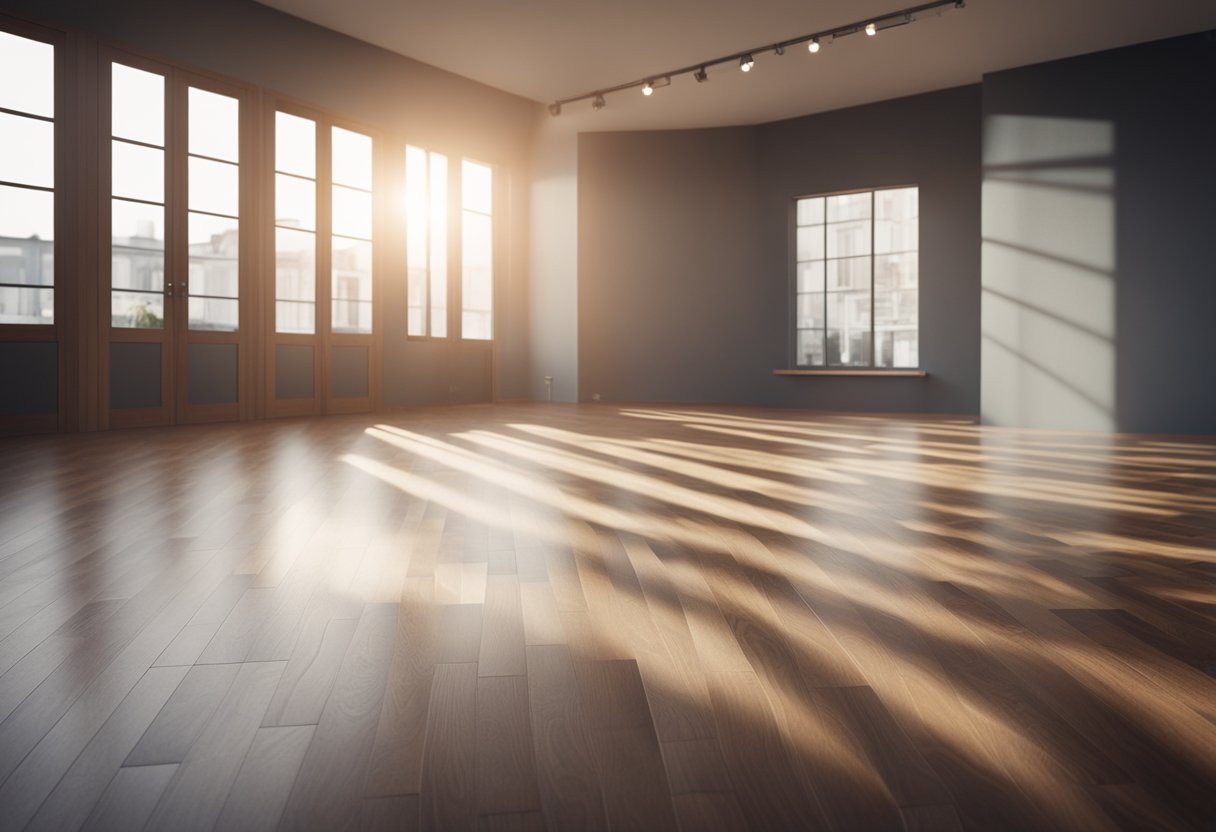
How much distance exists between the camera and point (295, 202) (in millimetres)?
7617

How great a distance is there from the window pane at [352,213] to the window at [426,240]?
1.71 feet

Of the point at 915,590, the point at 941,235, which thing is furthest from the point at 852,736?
the point at 941,235

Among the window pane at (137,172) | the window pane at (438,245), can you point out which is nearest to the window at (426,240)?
the window pane at (438,245)

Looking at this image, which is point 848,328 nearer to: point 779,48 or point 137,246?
point 779,48

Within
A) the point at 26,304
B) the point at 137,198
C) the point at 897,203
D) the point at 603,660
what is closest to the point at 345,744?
the point at 603,660

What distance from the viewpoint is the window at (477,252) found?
9.62 metres

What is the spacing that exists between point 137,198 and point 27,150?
0.77m

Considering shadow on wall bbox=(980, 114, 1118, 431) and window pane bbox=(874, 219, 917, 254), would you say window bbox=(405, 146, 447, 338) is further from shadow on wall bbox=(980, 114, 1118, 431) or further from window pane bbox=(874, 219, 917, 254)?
shadow on wall bbox=(980, 114, 1118, 431)

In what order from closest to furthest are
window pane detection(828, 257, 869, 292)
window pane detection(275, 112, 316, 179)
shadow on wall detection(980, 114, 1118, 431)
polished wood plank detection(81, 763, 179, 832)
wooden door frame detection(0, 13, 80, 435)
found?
polished wood plank detection(81, 763, 179, 832) → wooden door frame detection(0, 13, 80, 435) → shadow on wall detection(980, 114, 1118, 431) → window pane detection(275, 112, 316, 179) → window pane detection(828, 257, 869, 292)

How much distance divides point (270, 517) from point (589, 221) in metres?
7.80

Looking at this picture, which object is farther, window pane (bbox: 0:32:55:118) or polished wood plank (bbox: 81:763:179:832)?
window pane (bbox: 0:32:55:118)

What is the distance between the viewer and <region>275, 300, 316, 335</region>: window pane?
7.50 meters

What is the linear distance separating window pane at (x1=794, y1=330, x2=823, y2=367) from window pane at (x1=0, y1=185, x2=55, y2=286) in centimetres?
738

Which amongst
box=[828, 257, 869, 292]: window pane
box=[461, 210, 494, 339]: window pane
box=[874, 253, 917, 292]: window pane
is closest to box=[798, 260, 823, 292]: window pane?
box=[828, 257, 869, 292]: window pane
